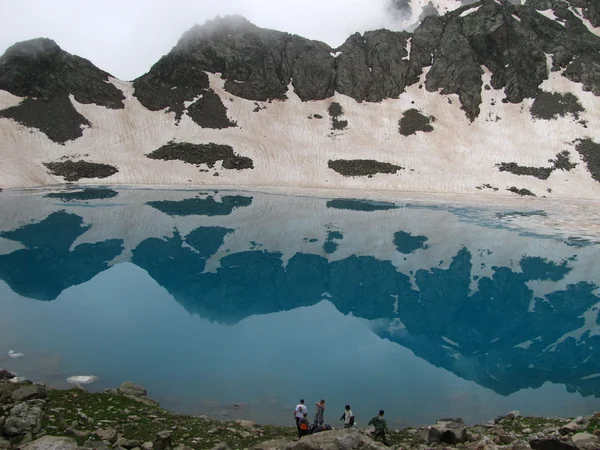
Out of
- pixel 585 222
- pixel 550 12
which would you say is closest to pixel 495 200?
pixel 585 222

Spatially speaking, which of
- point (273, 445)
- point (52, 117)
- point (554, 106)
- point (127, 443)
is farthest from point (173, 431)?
point (554, 106)

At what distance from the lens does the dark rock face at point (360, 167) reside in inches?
3654

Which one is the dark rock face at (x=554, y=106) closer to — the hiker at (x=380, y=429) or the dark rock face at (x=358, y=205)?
the dark rock face at (x=358, y=205)

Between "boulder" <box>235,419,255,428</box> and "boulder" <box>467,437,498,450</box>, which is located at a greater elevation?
"boulder" <box>467,437,498,450</box>

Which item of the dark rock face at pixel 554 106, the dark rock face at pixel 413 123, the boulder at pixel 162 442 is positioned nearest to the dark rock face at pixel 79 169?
the dark rock face at pixel 413 123

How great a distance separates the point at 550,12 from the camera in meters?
128

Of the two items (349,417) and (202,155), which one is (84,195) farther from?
(349,417)

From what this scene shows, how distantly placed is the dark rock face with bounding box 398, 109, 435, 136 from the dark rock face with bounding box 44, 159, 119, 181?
62.8 m

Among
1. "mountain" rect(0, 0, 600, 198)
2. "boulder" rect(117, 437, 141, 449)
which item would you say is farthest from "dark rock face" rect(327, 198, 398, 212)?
"boulder" rect(117, 437, 141, 449)

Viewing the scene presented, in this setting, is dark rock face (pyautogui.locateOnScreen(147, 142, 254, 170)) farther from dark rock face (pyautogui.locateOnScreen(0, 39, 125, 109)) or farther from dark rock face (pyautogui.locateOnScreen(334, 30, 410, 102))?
dark rock face (pyautogui.locateOnScreen(334, 30, 410, 102))

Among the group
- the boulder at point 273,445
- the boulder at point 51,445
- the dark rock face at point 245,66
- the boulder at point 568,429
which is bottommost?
the boulder at point 273,445

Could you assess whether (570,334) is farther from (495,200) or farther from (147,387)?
(495,200)

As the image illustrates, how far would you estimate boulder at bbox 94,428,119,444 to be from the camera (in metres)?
10.1

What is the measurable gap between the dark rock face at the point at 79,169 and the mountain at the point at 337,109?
290 mm
